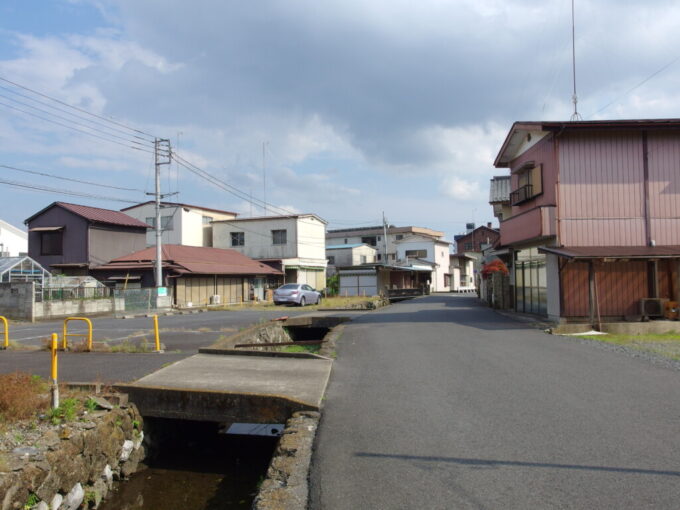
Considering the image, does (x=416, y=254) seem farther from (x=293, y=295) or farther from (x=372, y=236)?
(x=293, y=295)

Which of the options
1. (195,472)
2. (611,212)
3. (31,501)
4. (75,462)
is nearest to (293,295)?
(611,212)

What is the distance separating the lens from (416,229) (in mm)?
71312

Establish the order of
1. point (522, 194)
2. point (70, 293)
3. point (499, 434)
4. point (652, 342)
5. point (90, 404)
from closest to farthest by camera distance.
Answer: point (499, 434) < point (90, 404) < point (652, 342) < point (522, 194) < point (70, 293)

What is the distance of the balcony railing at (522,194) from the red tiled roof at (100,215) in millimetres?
26184

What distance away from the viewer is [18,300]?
23.6 meters

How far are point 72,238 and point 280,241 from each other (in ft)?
55.6

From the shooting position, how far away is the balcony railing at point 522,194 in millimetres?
18672

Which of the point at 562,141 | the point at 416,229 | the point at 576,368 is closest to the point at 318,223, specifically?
the point at 416,229

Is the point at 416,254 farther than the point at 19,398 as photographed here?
Yes

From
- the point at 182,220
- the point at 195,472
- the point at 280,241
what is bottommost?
the point at 195,472

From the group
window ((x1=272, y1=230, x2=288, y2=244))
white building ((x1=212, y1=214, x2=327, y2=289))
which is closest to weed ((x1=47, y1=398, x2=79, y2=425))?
white building ((x1=212, y1=214, x2=327, y2=289))

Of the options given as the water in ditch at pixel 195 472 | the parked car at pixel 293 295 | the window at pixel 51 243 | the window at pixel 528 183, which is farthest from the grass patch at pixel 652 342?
the window at pixel 51 243

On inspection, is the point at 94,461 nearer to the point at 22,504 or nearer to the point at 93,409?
the point at 93,409

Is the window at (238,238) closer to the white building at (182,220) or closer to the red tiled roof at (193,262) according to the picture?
the white building at (182,220)
